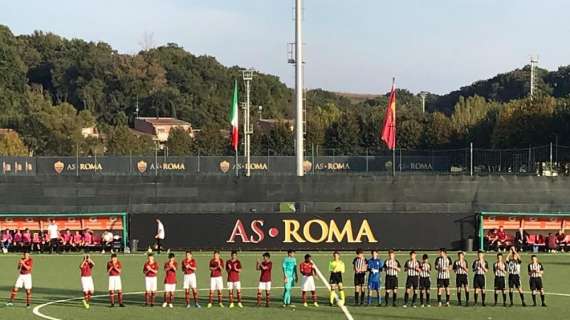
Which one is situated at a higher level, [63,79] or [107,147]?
[63,79]

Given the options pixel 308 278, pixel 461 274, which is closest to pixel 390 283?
pixel 461 274

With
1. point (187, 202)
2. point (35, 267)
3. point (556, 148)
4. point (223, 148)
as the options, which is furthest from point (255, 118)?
point (35, 267)

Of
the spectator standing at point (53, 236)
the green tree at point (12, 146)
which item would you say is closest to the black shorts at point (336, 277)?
the spectator standing at point (53, 236)

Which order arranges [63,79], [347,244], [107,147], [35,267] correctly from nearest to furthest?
1. [35,267]
2. [347,244]
3. [107,147]
4. [63,79]

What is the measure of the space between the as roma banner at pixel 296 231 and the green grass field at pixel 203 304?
6.12m

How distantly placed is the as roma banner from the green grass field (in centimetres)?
612

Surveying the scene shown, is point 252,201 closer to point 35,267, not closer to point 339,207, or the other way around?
point 339,207

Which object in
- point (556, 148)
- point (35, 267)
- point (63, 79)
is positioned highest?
point (63, 79)

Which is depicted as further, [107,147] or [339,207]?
[107,147]

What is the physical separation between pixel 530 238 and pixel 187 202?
666 inches

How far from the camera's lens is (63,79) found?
156000 millimetres

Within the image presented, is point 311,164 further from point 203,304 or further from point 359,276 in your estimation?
point 203,304

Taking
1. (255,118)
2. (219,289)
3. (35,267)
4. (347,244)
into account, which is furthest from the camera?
(255,118)

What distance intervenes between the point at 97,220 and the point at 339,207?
11.9 m
